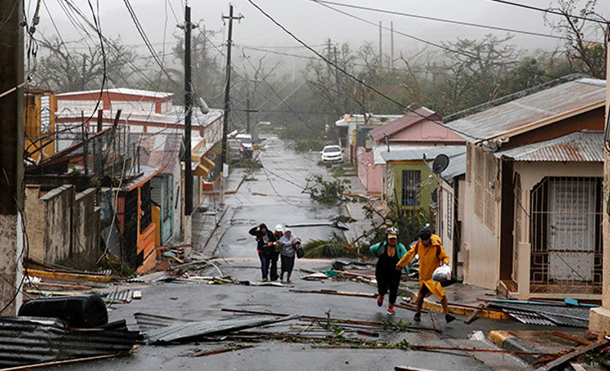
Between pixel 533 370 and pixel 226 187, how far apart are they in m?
40.9

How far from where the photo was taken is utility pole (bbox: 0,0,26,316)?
383 inches

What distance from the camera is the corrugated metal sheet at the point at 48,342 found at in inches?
304

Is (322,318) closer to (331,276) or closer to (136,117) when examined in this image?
(331,276)

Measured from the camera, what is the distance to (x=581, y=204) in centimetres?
1502

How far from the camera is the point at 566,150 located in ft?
47.2

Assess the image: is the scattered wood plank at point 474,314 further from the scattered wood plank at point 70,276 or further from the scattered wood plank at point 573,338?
the scattered wood plank at point 70,276

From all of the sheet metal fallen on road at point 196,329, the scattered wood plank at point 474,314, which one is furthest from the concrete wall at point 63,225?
the scattered wood plank at point 474,314

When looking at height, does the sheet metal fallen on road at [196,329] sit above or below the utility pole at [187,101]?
below

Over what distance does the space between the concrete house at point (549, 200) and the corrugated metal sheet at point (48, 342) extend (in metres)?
8.48

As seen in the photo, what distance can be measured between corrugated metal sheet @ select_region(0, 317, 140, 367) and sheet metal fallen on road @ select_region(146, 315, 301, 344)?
799 mm

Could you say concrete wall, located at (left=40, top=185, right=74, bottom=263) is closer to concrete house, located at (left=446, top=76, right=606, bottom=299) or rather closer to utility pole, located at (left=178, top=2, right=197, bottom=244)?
Answer: concrete house, located at (left=446, top=76, right=606, bottom=299)

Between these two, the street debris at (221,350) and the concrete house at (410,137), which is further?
the concrete house at (410,137)

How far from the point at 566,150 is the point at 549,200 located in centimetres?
120

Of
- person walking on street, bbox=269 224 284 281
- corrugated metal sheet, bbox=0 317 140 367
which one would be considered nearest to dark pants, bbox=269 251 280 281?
person walking on street, bbox=269 224 284 281
